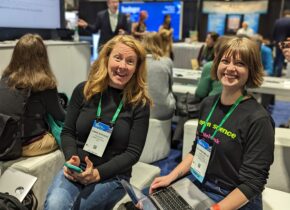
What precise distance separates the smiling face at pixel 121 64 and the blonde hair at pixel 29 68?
52 cm

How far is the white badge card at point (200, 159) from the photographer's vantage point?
140cm

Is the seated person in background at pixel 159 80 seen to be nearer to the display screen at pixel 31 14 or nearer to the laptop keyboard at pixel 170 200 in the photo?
the display screen at pixel 31 14

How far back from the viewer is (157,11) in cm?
926

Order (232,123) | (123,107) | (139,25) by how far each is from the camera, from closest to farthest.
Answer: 1. (232,123)
2. (123,107)
3. (139,25)

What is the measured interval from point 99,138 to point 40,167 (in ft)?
1.80

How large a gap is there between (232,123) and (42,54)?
1.26 meters

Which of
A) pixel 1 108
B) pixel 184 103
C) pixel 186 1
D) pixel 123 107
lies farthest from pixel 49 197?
pixel 186 1

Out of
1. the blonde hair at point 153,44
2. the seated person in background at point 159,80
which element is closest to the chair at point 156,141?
the seated person in background at point 159,80

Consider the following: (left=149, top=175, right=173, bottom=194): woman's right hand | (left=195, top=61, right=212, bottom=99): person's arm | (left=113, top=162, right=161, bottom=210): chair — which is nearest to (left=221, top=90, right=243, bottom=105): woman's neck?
(left=149, top=175, right=173, bottom=194): woman's right hand

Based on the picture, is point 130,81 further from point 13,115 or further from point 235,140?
point 13,115

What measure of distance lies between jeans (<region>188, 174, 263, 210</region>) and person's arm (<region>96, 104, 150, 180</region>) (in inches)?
12.8

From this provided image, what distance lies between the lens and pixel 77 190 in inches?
57.2

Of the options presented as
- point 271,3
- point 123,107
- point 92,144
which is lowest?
point 92,144

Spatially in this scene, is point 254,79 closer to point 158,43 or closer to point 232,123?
point 232,123
